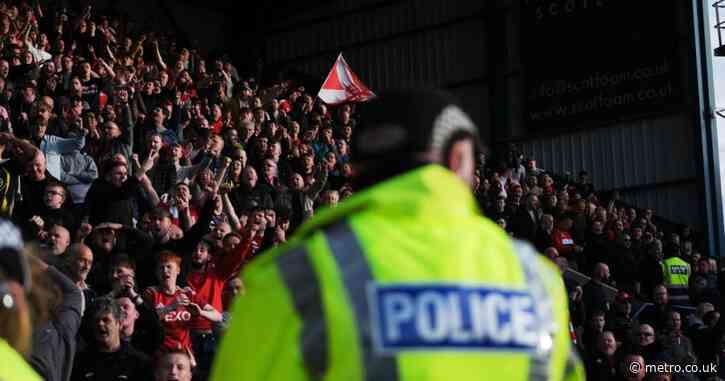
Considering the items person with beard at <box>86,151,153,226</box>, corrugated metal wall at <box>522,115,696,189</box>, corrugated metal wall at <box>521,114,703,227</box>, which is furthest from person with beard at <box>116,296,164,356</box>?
corrugated metal wall at <box>522,115,696,189</box>

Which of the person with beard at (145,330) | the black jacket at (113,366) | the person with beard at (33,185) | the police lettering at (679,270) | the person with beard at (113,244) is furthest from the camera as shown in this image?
the police lettering at (679,270)

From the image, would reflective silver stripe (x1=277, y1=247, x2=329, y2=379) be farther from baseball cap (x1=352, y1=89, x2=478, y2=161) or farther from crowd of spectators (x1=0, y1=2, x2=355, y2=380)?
crowd of spectators (x1=0, y1=2, x2=355, y2=380)

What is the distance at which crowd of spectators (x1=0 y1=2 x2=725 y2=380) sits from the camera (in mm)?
6867

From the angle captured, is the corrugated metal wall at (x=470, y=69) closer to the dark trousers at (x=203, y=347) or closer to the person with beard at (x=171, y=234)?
the person with beard at (x=171, y=234)

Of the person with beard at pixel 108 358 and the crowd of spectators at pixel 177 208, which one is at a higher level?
the crowd of spectators at pixel 177 208

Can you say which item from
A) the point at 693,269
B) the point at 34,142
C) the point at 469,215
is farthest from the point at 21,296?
the point at 693,269

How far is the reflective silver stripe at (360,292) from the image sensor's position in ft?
6.65

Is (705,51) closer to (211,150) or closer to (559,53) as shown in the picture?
(559,53)

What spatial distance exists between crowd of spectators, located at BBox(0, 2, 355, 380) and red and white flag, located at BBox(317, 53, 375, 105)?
1865mm

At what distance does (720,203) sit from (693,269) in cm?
376

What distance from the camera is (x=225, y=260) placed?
27.4 ft

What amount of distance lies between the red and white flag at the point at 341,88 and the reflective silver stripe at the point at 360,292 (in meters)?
15.0

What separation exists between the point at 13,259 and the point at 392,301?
907 mm

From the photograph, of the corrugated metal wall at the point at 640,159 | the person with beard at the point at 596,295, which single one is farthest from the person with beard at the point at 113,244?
the corrugated metal wall at the point at 640,159
